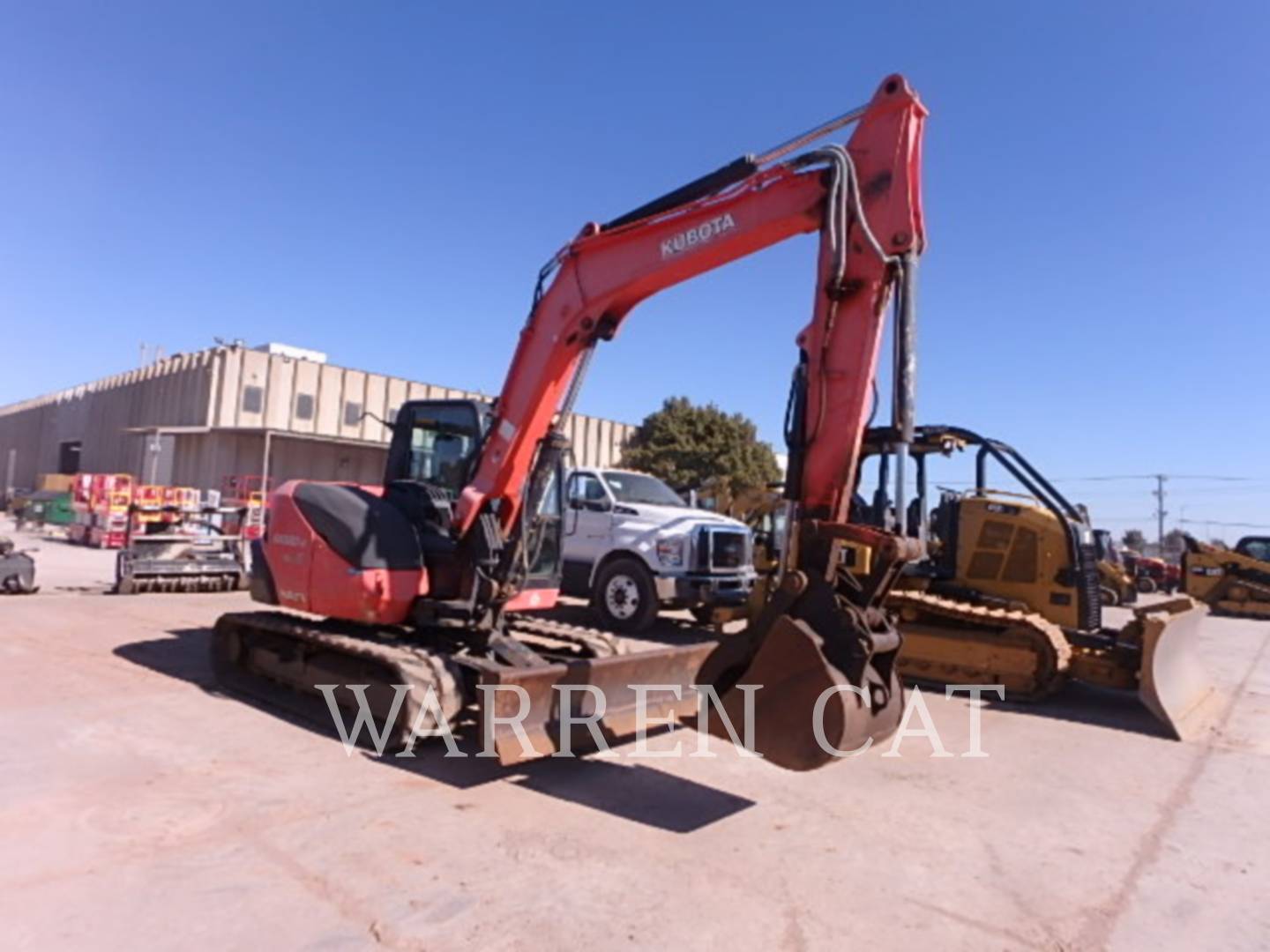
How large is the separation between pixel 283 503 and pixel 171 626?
4794 millimetres

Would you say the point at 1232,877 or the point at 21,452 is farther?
the point at 21,452

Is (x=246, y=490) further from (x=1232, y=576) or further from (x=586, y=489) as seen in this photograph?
(x=1232, y=576)

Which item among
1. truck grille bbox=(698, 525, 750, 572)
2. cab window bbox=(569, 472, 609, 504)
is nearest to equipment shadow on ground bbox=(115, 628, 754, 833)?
truck grille bbox=(698, 525, 750, 572)

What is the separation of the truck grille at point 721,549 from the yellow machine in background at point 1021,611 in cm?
251

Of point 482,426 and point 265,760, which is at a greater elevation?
point 482,426

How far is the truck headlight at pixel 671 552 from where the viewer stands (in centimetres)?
1133

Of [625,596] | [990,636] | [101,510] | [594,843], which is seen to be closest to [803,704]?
[594,843]

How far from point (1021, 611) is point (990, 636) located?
756 mm

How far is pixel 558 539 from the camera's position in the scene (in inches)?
300

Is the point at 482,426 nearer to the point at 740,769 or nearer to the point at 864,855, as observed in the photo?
the point at 740,769

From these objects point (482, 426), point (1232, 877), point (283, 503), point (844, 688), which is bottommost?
point (1232, 877)

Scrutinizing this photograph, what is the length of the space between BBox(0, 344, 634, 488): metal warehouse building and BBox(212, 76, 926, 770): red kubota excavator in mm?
19438

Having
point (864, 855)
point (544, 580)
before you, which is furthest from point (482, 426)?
point (864, 855)

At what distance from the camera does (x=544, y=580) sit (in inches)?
290
